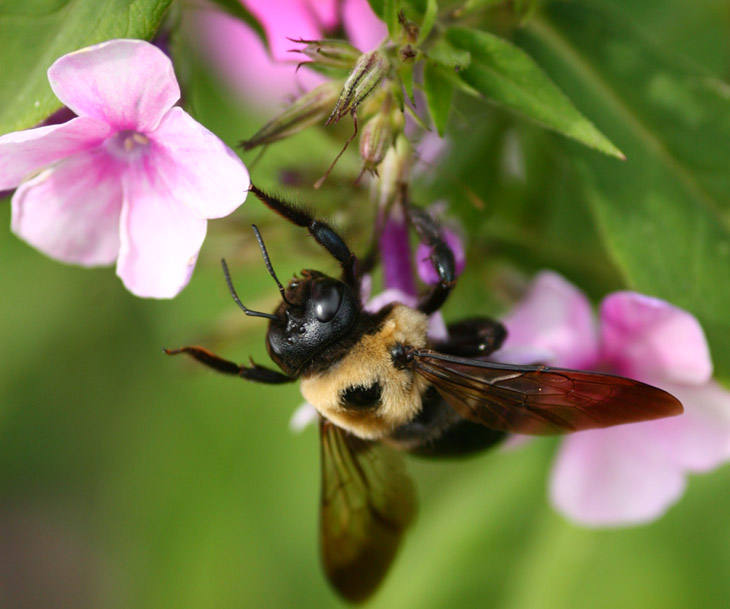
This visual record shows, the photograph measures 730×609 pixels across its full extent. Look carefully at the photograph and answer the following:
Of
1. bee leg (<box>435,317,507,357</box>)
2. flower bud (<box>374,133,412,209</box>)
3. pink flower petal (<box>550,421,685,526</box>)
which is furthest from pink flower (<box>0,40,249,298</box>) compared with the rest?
pink flower petal (<box>550,421,685,526</box>)

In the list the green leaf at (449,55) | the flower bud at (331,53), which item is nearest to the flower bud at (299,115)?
the flower bud at (331,53)

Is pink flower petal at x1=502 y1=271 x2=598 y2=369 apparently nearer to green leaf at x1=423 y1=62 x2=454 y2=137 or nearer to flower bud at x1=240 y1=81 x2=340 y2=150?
green leaf at x1=423 y1=62 x2=454 y2=137

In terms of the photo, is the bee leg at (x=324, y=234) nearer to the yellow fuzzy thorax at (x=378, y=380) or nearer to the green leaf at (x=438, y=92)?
the yellow fuzzy thorax at (x=378, y=380)

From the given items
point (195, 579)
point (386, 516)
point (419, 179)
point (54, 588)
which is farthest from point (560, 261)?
point (54, 588)

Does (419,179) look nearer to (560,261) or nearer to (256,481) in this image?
(560,261)

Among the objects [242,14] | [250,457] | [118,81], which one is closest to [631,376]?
[242,14]

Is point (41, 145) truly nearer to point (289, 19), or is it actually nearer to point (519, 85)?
point (289, 19)
